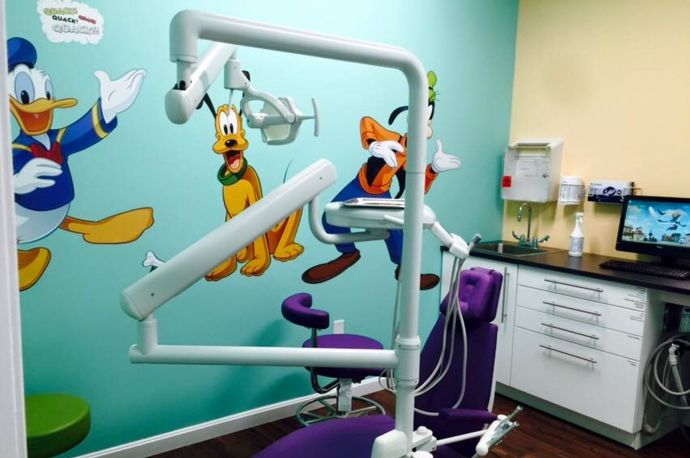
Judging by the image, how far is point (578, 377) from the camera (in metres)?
2.92

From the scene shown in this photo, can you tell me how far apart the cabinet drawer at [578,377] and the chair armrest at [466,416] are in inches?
59.1

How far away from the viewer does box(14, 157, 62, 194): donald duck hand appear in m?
2.15

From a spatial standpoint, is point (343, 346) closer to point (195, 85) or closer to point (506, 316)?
point (506, 316)

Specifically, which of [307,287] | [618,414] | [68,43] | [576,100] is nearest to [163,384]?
[307,287]

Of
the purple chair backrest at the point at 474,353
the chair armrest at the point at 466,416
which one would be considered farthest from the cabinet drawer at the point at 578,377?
the chair armrest at the point at 466,416

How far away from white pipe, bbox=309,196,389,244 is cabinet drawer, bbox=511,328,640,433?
2092 mm

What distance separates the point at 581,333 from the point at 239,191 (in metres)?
2.00

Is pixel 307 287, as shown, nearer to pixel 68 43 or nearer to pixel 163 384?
pixel 163 384

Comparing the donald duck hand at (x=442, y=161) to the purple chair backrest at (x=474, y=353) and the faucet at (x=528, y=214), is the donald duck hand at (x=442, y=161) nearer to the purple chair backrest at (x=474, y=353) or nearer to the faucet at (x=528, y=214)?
the faucet at (x=528, y=214)

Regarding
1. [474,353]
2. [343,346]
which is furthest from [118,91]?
[474,353]

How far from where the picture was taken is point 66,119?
7.26 ft

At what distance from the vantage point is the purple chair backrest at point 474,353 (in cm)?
185

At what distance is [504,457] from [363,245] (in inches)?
54.2

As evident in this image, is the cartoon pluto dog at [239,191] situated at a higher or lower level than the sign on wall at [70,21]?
lower
